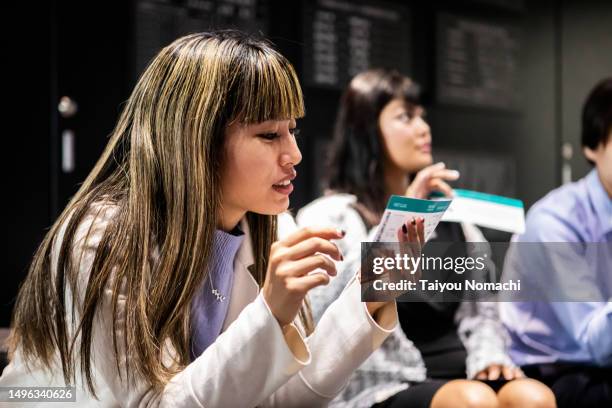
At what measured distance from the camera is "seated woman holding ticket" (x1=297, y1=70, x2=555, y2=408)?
67.2 inches

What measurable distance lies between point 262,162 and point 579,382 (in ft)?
3.12

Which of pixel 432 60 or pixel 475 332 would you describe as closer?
pixel 475 332

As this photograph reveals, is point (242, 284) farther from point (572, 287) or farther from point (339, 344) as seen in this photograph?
point (572, 287)

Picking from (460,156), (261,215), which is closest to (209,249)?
(261,215)

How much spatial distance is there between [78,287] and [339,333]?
43 centimetres

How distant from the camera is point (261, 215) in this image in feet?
4.93

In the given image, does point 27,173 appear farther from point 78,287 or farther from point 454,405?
point 454,405

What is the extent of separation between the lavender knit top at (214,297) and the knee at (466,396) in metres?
0.53

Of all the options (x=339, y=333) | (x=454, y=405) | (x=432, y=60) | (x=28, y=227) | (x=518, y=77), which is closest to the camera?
(x=339, y=333)

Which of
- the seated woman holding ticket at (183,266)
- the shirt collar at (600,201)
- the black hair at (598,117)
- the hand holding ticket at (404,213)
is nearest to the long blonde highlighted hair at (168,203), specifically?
the seated woman holding ticket at (183,266)

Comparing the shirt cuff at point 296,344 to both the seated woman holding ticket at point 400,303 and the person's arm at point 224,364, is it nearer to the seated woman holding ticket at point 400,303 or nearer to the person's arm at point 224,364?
the person's arm at point 224,364

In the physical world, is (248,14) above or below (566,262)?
above

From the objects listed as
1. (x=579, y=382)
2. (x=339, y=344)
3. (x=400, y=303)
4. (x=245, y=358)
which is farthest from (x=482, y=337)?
(x=245, y=358)

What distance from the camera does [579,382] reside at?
181 centimetres
